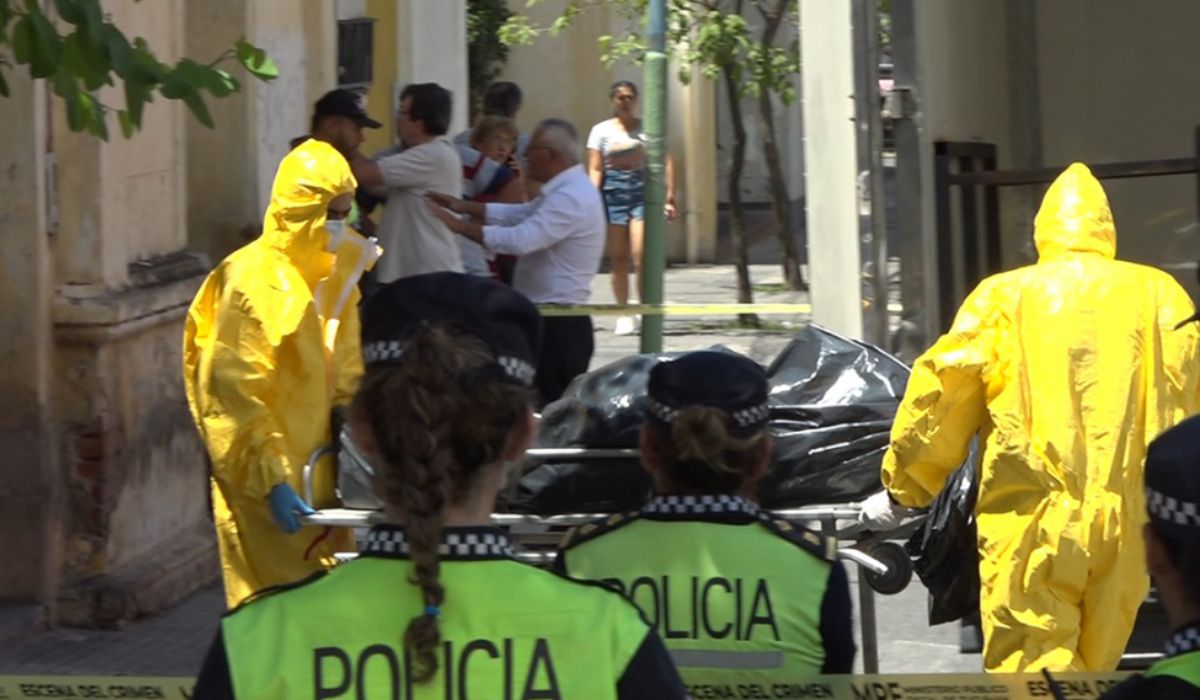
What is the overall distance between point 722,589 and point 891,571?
1442 millimetres

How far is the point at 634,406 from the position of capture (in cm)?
474

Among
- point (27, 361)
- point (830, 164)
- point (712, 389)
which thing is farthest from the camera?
point (830, 164)

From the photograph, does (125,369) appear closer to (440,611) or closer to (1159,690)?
(440,611)

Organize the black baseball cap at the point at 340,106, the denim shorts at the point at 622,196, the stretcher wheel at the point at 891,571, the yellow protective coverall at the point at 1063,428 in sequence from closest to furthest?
1. the stretcher wheel at the point at 891,571
2. the yellow protective coverall at the point at 1063,428
3. the black baseball cap at the point at 340,106
4. the denim shorts at the point at 622,196

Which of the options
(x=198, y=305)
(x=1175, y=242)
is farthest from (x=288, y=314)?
(x=1175, y=242)

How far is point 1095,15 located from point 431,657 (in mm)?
7068

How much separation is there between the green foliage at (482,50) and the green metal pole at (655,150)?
1061 cm

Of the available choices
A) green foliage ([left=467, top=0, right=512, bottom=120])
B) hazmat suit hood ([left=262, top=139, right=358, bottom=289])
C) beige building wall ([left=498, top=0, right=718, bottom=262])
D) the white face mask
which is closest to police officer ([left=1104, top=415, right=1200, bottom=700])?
hazmat suit hood ([left=262, top=139, right=358, bottom=289])

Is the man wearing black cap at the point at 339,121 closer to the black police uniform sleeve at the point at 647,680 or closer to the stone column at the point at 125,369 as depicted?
the stone column at the point at 125,369

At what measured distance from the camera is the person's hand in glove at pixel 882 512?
460cm

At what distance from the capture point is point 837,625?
3.09 metres

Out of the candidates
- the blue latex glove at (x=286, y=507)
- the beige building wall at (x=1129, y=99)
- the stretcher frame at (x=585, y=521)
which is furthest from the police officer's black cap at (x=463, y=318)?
the beige building wall at (x=1129, y=99)

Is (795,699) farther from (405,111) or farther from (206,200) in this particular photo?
(206,200)

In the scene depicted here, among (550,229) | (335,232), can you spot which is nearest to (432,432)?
(335,232)
